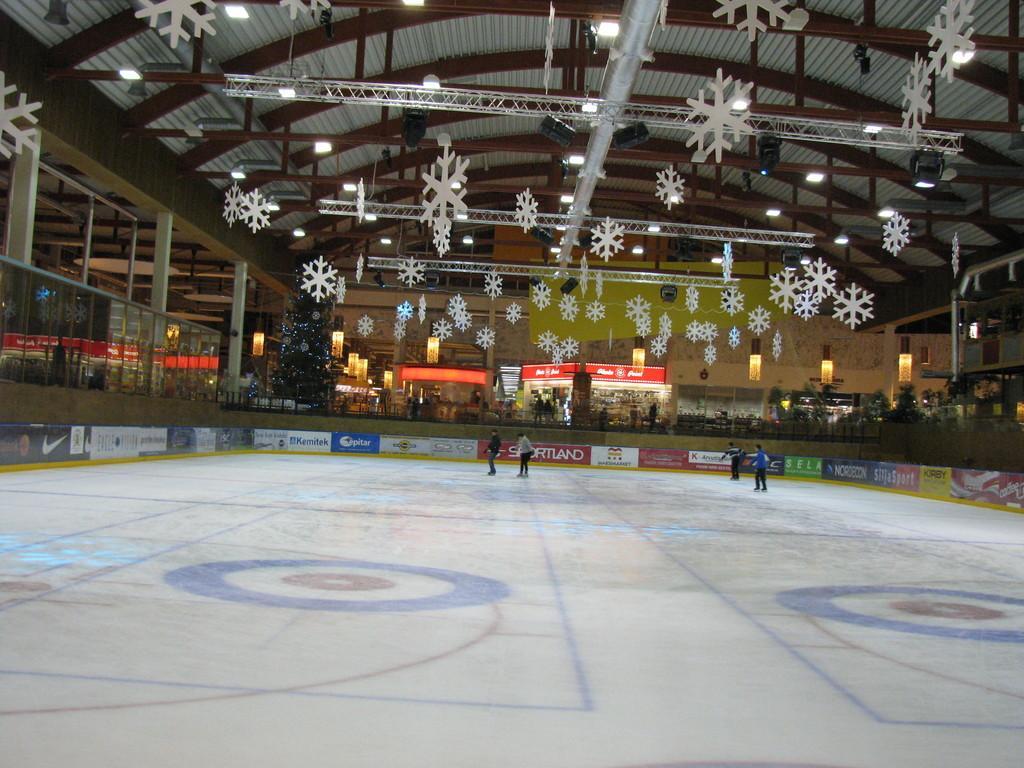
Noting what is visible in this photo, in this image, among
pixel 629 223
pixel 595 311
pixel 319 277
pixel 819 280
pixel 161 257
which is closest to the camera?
pixel 819 280

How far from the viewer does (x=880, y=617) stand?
739 cm

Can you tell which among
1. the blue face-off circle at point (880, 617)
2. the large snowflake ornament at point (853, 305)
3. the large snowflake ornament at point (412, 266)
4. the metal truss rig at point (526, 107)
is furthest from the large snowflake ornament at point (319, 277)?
the blue face-off circle at point (880, 617)

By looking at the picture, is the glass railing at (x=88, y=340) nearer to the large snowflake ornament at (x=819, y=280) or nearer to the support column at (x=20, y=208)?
the support column at (x=20, y=208)

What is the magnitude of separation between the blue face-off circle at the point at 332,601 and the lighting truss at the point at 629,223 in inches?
657

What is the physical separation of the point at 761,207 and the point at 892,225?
9196mm

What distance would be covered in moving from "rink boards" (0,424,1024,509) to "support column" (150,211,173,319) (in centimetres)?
456

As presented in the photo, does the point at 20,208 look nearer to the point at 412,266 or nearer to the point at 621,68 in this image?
the point at 412,266

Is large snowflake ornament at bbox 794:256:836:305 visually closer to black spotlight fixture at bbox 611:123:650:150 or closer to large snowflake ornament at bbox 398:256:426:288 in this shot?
black spotlight fixture at bbox 611:123:650:150

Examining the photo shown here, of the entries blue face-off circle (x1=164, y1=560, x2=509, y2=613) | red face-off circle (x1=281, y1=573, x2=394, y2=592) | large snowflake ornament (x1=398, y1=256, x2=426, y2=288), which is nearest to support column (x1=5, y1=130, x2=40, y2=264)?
large snowflake ornament (x1=398, y1=256, x2=426, y2=288)

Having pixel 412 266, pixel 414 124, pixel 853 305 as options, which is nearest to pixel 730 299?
pixel 853 305

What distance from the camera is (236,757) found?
3.51 m

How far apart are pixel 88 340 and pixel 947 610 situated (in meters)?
21.7

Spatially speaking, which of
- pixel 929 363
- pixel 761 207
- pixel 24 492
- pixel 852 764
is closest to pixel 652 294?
pixel 761 207

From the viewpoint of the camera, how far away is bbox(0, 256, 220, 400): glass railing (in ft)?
Result: 62.9
